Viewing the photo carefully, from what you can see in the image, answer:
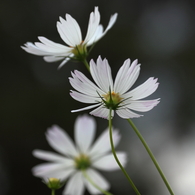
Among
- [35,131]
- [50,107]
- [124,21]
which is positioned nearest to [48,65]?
[50,107]

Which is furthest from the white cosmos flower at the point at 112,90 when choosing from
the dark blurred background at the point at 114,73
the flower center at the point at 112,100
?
the dark blurred background at the point at 114,73

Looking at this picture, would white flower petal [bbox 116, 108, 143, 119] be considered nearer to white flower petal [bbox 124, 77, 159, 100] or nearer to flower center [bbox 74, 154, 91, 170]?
white flower petal [bbox 124, 77, 159, 100]

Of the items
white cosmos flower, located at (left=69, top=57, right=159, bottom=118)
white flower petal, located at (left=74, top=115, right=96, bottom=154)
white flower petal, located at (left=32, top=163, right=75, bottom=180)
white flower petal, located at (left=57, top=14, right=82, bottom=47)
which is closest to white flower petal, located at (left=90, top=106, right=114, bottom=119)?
white cosmos flower, located at (left=69, top=57, right=159, bottom=118)

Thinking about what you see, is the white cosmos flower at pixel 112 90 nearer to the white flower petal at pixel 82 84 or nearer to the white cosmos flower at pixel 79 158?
the white flower petal at pixel 82 84

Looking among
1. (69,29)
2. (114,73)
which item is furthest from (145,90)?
Answer: (114,73)

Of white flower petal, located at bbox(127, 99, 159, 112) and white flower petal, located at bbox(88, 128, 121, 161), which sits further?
white flower petal, located at bbox(88, 128, 121, 161)

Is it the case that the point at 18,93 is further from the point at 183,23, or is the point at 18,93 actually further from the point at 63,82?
the point at 183,23
